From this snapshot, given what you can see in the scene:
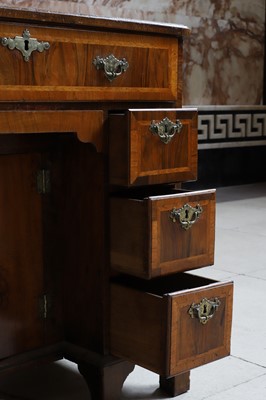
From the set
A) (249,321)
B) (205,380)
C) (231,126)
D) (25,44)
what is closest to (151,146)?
(25,44)

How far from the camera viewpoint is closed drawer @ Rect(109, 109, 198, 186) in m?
1.13

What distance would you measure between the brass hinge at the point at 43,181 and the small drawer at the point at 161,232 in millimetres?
159

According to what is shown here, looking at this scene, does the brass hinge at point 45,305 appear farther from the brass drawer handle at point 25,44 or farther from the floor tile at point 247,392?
the brass drawer handle at point 25,44

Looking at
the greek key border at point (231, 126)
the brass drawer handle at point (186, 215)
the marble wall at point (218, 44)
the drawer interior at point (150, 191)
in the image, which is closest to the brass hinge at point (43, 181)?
the drawer interior at point (150, 191)

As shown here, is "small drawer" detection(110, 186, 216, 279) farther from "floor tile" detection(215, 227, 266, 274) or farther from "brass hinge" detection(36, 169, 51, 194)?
"floor tile" detection(215, 227, 266, 274)

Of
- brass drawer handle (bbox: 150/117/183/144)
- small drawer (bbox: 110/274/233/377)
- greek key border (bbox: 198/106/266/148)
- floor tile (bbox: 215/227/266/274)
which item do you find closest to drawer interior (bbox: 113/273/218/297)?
small drawer (bbox: 110/274/233/377)

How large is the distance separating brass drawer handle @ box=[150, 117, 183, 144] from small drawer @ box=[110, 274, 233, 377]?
0.27m

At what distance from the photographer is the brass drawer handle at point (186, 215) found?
1.15 m

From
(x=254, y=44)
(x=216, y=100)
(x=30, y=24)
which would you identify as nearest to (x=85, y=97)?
(x=30, y=24)

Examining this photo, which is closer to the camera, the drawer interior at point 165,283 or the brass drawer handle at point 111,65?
the brass drawer handle at point 111,65

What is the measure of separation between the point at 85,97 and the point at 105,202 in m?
0.19

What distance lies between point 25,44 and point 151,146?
0.27 m

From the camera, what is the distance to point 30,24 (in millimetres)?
1049

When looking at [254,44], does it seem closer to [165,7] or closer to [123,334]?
[165,7]
